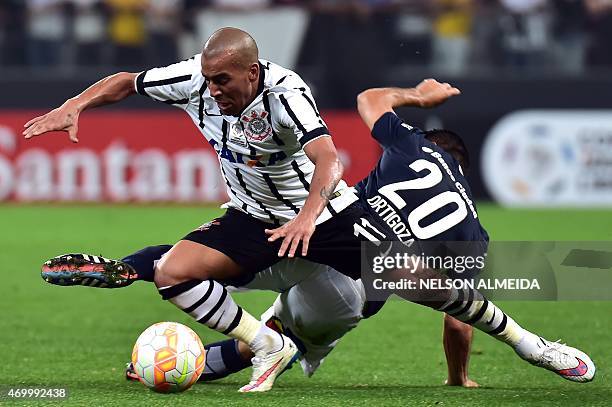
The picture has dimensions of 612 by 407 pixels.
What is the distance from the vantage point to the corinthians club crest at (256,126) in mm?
5922

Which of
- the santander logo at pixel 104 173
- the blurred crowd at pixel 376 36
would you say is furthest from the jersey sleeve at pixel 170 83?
the blurred crowd at pixel 376 36

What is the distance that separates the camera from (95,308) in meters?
9.41

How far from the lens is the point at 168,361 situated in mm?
5711

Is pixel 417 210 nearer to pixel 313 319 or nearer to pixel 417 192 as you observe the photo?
pixel 417 192

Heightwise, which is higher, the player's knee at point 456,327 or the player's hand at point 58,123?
the player's hand at point 58,123

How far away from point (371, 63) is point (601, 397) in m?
11.2

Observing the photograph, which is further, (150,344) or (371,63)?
(371,63)

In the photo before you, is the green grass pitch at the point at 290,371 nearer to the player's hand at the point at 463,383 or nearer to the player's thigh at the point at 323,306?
the player's hand at the point at 463,383

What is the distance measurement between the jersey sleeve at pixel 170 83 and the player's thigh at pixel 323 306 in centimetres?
114

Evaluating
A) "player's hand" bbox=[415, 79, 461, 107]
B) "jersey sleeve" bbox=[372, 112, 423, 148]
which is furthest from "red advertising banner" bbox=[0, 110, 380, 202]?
"jersey sleeve" bbox=[372, 112, 423, 148]

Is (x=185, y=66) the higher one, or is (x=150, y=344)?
(x=185, y=66)

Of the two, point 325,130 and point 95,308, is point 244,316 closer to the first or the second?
point 325,130

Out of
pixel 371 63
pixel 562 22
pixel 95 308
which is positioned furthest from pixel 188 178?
pixel 95 308

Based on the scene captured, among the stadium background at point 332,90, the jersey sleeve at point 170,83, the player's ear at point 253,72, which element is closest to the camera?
the player's ear at point 253,72
